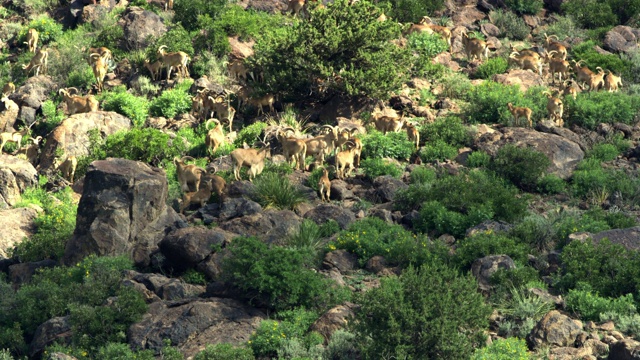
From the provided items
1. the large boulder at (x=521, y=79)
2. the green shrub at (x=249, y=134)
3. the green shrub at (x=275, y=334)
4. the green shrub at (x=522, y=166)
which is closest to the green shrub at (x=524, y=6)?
the large boulder at (x=521, y=79)

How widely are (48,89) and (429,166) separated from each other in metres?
12.8

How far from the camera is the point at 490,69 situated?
38.2 m

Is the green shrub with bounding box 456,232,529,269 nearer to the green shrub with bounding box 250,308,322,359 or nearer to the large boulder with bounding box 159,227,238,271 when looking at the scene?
the green shrub with bounding box 250,308,322,359

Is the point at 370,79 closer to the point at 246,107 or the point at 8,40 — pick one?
the point at 246,107

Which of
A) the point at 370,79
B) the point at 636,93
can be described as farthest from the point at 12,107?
the point at 636,93

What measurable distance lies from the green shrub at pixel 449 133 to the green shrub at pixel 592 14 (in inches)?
533

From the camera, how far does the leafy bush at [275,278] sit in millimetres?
22922

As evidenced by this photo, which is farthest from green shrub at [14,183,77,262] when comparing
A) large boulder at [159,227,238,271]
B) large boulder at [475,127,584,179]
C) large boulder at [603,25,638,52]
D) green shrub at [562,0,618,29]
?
green shrub at [562,0,618,29]

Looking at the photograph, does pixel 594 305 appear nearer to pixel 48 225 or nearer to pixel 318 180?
pixel 318 180

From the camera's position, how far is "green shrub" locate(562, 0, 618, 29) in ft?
147

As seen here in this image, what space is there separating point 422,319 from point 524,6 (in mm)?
26326

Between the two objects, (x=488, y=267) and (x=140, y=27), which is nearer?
(x=488, y=267)

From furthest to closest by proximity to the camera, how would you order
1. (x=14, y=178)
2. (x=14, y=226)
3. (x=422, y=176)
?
1. (x=14, y=178)
2. (x=422, y=176)
3. (x=14, y=226)

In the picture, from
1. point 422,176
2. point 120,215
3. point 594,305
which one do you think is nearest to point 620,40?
point 422,176
